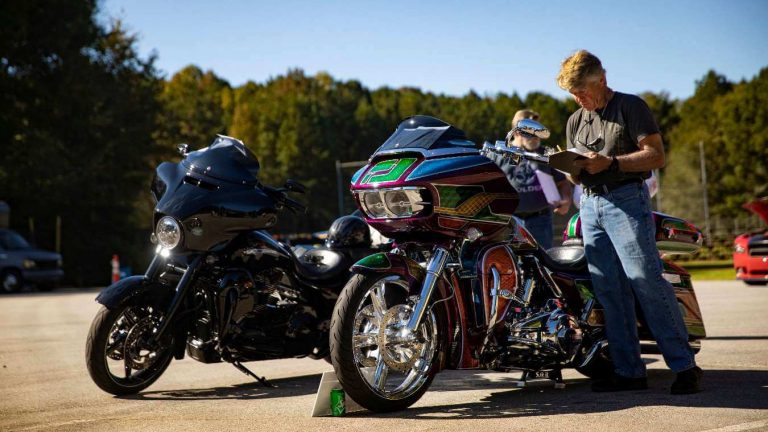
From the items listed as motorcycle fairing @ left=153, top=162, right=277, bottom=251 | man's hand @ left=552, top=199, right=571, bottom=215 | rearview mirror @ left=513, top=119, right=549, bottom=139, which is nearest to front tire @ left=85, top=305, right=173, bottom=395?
motorcycle fairing @ left=153, top=162, right=277, bottom=251

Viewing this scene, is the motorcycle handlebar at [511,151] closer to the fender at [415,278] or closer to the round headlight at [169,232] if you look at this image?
the fender at [415,278]

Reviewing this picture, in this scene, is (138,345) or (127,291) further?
(138,345)

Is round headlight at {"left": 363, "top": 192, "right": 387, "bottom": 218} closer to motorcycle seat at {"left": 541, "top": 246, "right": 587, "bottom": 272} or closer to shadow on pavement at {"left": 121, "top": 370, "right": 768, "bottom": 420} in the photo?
shadow on pavement at {"left": 121, "top": 370, "right": 768, "bottom": 420}

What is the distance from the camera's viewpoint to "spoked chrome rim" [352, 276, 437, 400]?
5.18 meters

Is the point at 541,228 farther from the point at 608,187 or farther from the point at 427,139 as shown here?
the point at 427,139

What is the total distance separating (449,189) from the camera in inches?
211

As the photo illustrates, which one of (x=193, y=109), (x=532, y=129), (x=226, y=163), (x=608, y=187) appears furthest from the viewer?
(x=193, y=109)

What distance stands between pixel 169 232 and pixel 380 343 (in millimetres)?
1944

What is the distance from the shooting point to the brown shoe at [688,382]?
18.7 feet

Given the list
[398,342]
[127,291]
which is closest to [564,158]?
[398,342]

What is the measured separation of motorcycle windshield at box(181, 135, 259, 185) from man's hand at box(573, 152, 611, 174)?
2265mm

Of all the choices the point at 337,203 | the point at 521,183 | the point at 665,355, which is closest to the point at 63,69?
the point at 521,183

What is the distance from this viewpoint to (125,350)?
6328 mm

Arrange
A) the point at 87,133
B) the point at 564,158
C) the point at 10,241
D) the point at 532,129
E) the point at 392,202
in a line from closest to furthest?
the point at 392,202 < the point at 532,129 < the point at 564,158 < the point at 10,241 < the point at 87,133
